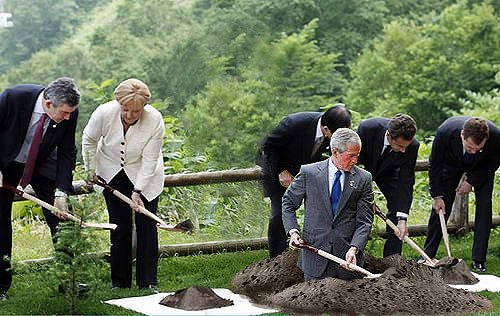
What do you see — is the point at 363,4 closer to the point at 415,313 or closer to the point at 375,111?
the point at 375,111

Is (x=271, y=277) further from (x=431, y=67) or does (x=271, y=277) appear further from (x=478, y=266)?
(x=431, y=67)

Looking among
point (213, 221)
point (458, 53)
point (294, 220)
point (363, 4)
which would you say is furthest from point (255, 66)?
point (294, 220)

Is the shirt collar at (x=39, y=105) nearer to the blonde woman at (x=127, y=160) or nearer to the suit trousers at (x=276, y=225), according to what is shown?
the blonde woman at (x=127, y=160)

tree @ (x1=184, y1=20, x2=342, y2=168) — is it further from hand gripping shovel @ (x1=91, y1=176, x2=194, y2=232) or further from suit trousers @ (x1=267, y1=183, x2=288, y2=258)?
hand gripping shovel @ (x1=91, y1=176, x2=194, y2=232)

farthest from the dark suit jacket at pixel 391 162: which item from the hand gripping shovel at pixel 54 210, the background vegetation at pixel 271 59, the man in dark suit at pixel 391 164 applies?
the background vegetation at pixel 271 59

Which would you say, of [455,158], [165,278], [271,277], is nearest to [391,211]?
[455,158]

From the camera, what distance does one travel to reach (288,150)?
765 centimetres

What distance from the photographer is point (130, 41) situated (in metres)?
40.4

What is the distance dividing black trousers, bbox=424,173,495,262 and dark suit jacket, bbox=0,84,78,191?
306 centimetres

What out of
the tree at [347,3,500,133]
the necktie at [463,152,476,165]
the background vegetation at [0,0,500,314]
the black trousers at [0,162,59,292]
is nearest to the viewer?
the black trousers at [0,162,59,292]

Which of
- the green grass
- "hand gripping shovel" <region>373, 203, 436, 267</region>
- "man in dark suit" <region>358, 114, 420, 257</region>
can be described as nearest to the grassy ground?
the green grass

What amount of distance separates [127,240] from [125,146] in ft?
2.35

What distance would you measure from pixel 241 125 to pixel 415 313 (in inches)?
1132

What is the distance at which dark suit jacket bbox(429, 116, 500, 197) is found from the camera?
7.88 meters
